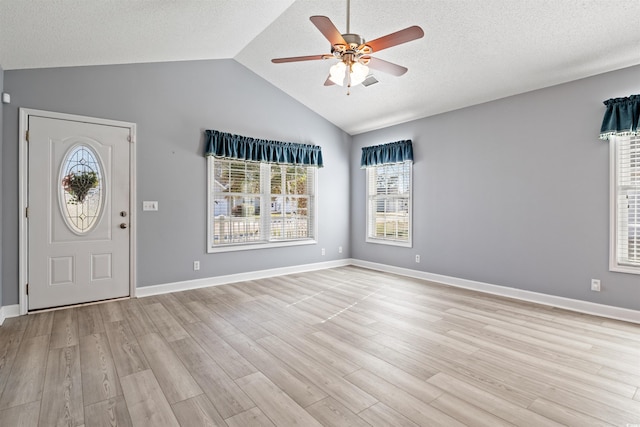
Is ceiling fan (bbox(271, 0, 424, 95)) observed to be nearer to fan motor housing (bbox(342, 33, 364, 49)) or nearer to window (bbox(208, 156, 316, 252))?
fan motor housing (bbox(342, 33, 364, 49))

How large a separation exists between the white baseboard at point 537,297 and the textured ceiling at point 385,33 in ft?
8.63

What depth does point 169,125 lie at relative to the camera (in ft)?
15.0

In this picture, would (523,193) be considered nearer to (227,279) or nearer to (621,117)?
(621,117)

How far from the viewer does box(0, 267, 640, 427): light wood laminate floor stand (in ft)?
6.29

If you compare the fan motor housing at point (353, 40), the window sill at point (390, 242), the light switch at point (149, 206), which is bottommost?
the window sill at point (390, 242)

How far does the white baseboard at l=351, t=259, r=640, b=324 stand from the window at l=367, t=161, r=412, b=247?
0.64 m

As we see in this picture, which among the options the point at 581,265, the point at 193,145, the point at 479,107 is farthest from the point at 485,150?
the point at 193,145

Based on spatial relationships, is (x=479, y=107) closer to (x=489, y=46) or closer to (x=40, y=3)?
(x=489, y=46)

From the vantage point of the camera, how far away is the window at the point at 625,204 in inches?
137

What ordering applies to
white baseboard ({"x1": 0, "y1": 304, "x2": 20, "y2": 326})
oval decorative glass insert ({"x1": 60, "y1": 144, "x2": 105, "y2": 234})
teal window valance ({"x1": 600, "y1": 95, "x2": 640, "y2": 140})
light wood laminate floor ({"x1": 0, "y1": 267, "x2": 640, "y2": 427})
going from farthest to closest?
oval decorative glass insert ({"x1": 60, "y1": 144, "x2": 105, "y2": 234})
white baseboard ({"x1": 0, "y1": 304, "x2": 20, "y2": 326})
teal window valance ({"x1": 600, "y1": 95, "x2": 640, "y2": 140})
light wood laminate floor ({"x1": 0, "y1": 267, "x2": 640, "y2": 427})

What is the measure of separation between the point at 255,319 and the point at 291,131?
3.51m

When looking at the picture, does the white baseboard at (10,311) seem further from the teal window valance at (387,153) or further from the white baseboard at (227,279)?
the teal window valance at (387,153)

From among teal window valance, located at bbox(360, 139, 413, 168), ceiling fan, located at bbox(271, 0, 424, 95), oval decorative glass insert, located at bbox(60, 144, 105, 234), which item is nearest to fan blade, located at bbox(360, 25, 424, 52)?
ceiling fan, located at bbox(271, 0, 424, 95)

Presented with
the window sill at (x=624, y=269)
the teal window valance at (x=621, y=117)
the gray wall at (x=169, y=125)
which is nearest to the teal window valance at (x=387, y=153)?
the gray wall at (x=169, y=125)
